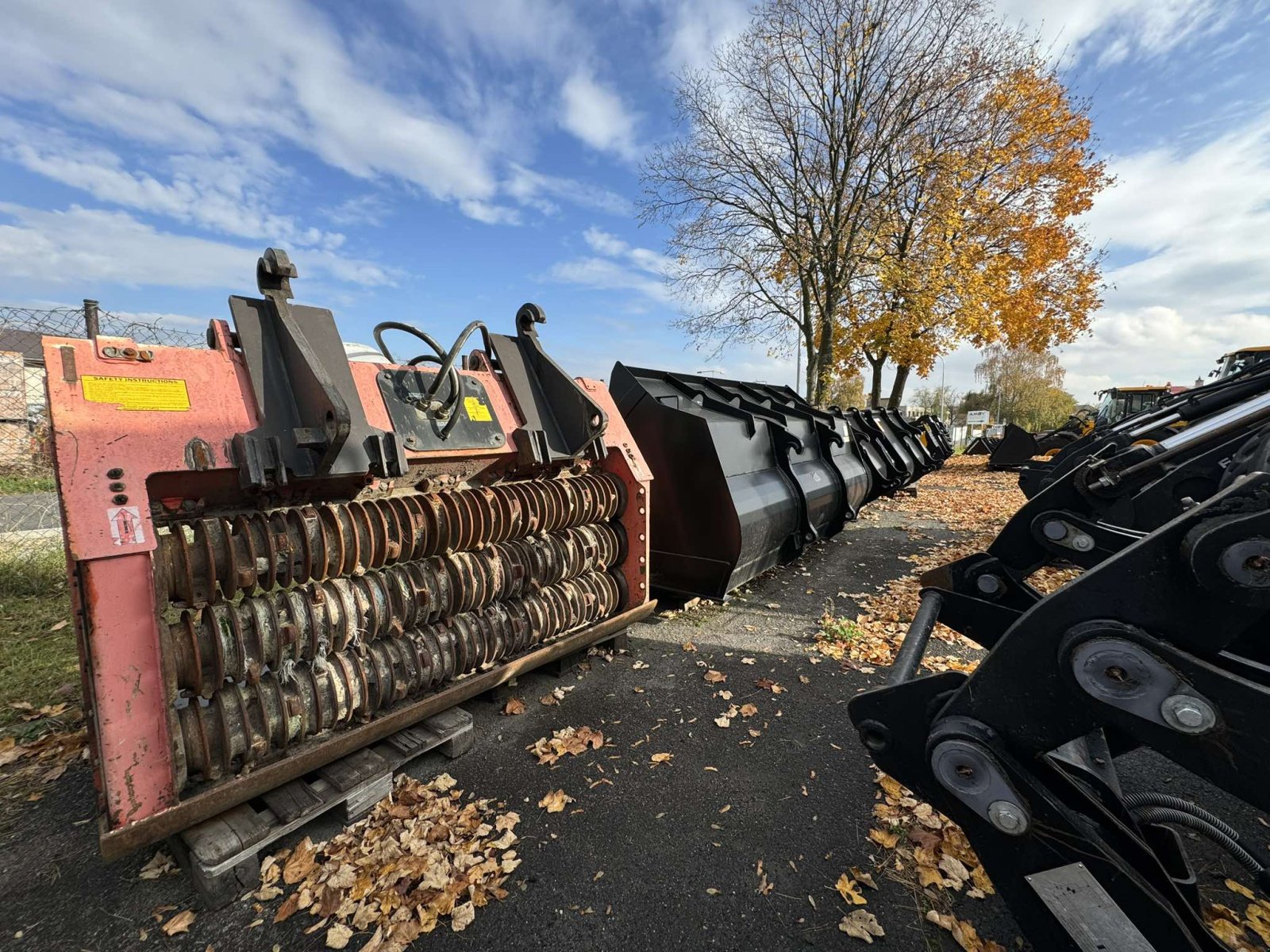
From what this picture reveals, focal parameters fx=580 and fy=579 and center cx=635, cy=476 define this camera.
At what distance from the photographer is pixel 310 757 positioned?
2.26m

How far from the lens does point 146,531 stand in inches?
74.5

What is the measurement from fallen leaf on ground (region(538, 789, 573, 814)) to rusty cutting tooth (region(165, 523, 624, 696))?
3.11ft

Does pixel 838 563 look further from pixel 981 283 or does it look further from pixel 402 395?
pixel 981 283

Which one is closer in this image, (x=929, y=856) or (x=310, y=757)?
(x=929, y=856)

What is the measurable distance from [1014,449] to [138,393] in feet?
54.2

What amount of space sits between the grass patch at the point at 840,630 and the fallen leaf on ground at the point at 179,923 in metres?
3.60

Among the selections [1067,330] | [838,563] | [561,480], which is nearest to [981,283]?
[1067,330]

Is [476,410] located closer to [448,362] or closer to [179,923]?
[448,362]

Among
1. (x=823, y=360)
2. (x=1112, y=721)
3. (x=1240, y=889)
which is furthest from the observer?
(x=823, y=360)

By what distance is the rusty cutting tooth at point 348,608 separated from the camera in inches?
82.8

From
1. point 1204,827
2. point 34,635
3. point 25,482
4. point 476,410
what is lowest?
point 1204,827

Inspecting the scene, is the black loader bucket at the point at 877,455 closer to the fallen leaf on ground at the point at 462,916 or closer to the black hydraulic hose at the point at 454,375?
the black hydraulic hose at the point at 454,375

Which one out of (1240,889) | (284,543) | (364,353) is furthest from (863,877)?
(364,353)

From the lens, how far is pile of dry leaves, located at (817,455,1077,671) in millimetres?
3936
